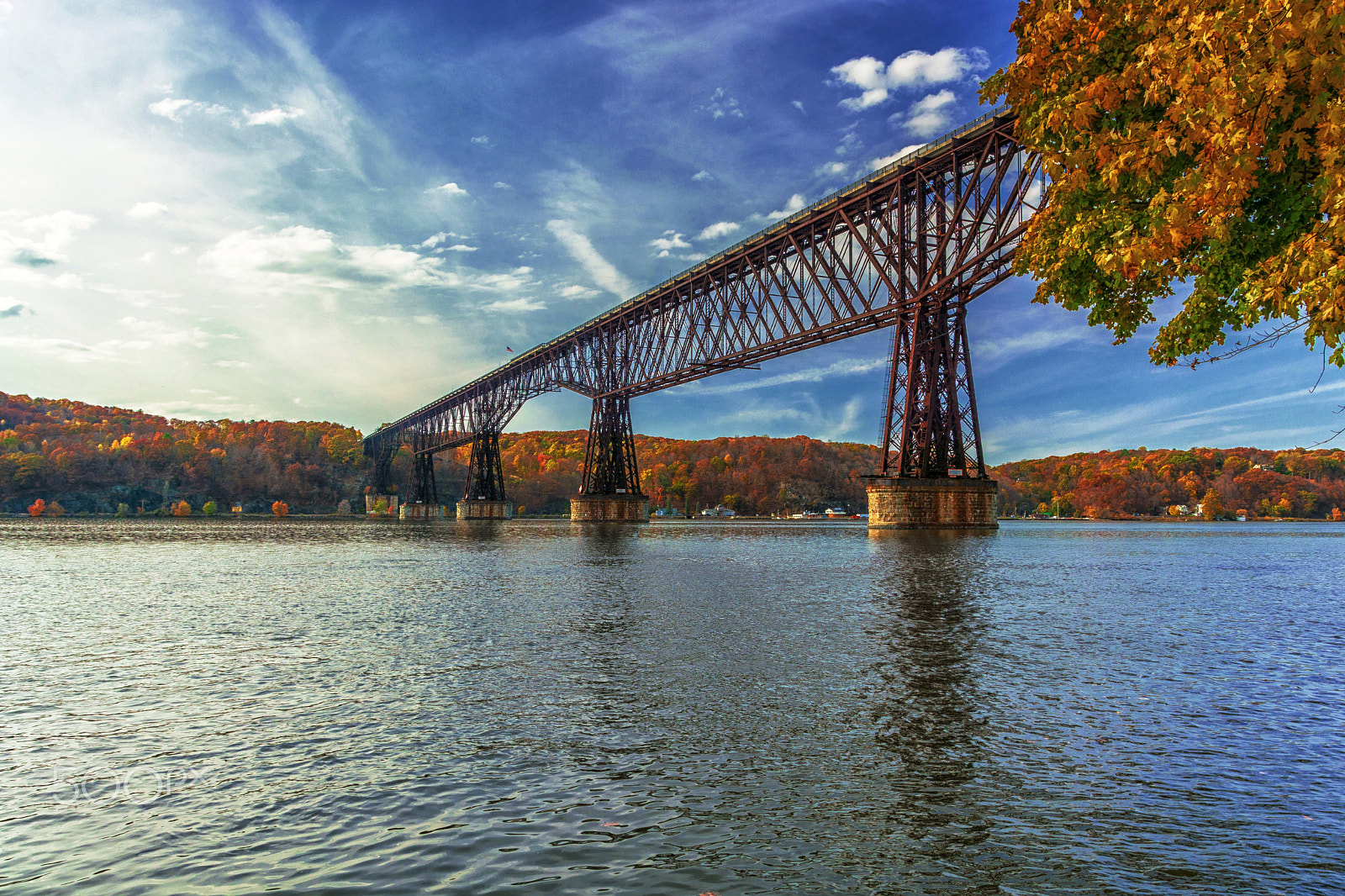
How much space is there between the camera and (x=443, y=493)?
200m

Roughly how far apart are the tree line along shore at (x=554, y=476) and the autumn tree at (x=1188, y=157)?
14152 centimetres

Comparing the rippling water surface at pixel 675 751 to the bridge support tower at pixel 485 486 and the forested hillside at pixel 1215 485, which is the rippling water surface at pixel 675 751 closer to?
the bridge support tower at pixel 485 486

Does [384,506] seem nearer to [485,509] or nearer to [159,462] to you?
[159,462]

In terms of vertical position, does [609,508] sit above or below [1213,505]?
above

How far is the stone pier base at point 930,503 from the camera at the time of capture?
48.7 metres

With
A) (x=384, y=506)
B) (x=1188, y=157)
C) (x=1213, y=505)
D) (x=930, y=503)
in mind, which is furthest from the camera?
(x=384, y=506)

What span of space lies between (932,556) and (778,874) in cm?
2901

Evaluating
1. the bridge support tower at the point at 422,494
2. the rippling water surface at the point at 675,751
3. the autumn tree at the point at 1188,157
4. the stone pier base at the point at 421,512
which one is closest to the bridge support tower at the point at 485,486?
the stone pier base at the point at 421,512

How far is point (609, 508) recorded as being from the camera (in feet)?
286

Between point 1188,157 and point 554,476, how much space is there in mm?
181558

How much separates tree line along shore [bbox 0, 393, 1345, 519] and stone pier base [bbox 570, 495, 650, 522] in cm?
7275

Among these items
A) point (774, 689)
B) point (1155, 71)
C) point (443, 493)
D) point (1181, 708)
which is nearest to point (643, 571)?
point (774, 689)

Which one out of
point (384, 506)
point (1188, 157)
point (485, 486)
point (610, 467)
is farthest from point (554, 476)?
point (1188, 157)

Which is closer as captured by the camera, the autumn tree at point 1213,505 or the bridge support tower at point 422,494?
the bridge support tower at point 422,494
